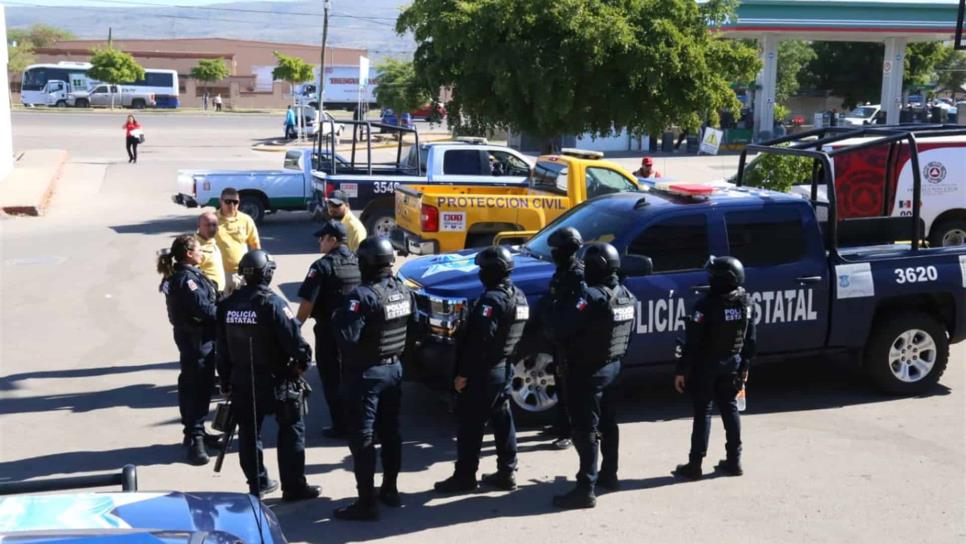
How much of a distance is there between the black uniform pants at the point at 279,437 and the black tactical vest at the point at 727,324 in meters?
2.75

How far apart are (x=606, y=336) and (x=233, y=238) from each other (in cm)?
429

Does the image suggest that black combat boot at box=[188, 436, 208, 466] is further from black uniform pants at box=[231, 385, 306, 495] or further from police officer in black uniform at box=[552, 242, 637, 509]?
police officer in black uniform at box=[552, 242, 637, 509]

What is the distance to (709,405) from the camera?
6.96m

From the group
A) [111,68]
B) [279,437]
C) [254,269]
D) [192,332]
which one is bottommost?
[279,437]

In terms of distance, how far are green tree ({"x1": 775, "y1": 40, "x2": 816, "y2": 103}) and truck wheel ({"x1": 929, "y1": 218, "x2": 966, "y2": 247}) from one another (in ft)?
139

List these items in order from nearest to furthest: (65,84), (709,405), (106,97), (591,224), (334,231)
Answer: (709,405) < (334,231) < (591,224) < (106,97) < (65,84)

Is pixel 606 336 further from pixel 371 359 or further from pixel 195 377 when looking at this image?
pixel 195 377

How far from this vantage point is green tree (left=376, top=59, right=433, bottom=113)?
64.5 feet

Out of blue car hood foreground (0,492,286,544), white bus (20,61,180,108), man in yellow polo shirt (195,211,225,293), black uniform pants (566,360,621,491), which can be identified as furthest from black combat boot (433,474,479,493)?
white bus (20,61,180,108)

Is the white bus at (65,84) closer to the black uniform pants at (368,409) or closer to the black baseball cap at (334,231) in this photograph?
the black baseball cap at (334,231)

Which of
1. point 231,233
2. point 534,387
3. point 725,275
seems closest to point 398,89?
point 231,233

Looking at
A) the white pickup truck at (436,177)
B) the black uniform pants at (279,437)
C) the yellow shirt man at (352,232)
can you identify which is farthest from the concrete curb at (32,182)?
the black uniform pants at (279,437)

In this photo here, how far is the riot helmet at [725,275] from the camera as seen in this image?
680 cm

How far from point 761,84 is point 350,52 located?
8261 cm
